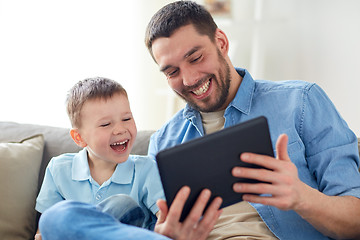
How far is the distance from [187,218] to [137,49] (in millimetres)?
2178

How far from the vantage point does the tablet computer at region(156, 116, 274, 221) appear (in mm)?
1023

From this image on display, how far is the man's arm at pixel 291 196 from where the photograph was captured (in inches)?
41.3

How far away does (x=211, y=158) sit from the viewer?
1.04 metres

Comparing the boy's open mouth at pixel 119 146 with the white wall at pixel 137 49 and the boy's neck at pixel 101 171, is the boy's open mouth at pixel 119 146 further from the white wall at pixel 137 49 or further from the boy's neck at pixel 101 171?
the white wall at pixel 137 49

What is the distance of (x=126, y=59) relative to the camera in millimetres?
3133

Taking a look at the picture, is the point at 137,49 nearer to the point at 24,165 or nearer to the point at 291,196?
the point at 24,165

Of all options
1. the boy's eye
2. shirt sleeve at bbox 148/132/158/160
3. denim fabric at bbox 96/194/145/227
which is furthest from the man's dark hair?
denim fabric at bbox 96/194/145/227

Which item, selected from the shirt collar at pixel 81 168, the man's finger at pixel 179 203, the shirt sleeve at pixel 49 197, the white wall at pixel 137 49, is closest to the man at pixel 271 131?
the man's finger at pixel 179 203

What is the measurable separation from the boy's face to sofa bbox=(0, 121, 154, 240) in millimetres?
324

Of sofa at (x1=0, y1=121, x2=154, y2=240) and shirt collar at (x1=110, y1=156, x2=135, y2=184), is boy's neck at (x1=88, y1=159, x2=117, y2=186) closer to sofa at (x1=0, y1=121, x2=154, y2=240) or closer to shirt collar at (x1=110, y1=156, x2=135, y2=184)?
shirt collar at (x1=110, y1=156, x2=135, y2=184)

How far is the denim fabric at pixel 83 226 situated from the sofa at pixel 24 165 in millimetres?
694

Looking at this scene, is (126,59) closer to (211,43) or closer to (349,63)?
(349,63)

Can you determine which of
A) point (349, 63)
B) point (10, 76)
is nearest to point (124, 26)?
point (10, 76)

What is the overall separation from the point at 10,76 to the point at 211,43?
2.03 metres
